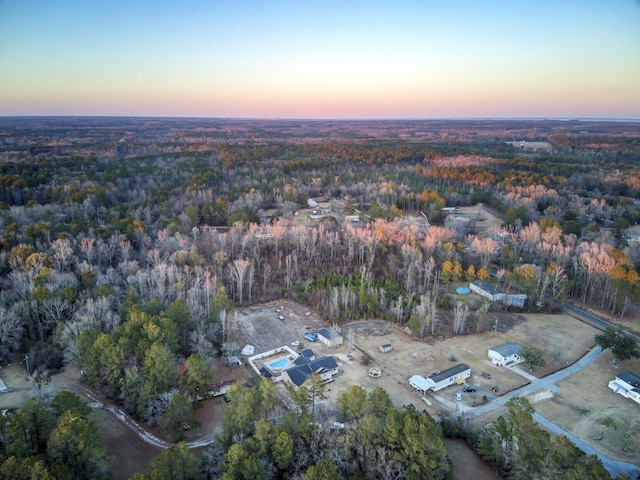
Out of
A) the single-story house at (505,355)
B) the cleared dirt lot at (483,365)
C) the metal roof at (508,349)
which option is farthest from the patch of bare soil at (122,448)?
the metal roof at (508,349)

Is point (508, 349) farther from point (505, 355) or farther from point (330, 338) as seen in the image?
point (330, 338)

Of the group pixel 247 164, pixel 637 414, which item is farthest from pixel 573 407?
pixel 247 164

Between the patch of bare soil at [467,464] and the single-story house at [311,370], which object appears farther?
the single-story house at [311,370]

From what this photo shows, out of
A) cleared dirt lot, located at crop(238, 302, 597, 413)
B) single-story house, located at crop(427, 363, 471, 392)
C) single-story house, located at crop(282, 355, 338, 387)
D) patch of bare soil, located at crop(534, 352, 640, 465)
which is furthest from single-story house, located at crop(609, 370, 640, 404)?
single-story house, located at crop(282, 355, 338, 387)

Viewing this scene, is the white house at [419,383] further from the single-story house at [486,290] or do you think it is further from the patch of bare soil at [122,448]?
the single-story house at [486,290]

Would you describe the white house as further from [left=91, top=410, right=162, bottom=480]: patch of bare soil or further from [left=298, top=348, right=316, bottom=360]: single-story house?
[left=91, top=410, right=162, bottom=480]: patch of bare soil

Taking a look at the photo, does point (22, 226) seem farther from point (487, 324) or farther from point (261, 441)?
point (487, 324)

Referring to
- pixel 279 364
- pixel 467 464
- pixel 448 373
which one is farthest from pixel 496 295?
pixel 279 364
